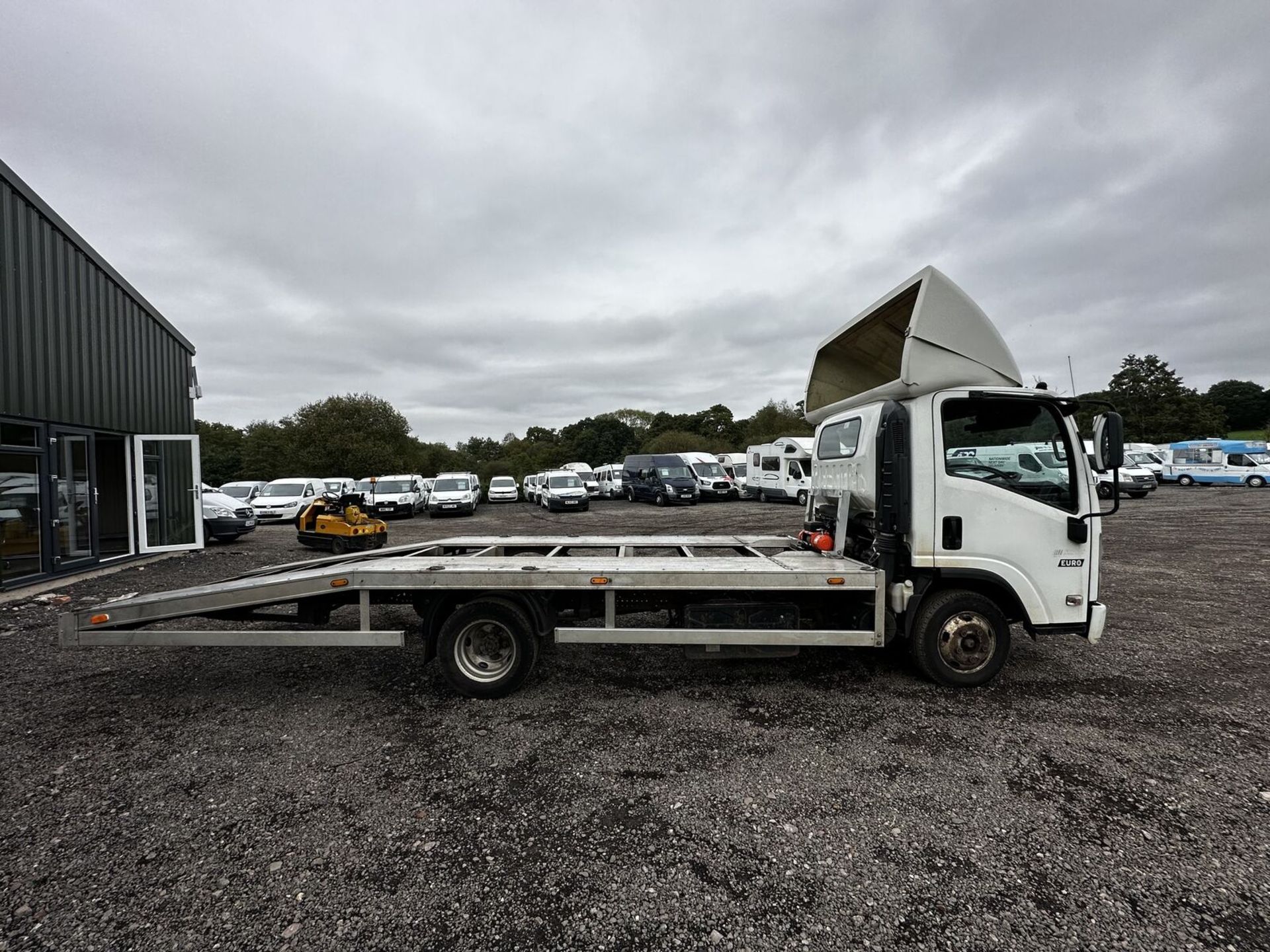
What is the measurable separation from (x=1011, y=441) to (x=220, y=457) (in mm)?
73674

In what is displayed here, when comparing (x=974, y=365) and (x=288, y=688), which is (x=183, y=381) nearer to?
(x=288, y=688)

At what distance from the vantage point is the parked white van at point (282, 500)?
2238 centimetres

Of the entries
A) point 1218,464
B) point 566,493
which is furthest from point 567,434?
point 1218,464

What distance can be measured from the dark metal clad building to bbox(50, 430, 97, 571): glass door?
→ 25mm

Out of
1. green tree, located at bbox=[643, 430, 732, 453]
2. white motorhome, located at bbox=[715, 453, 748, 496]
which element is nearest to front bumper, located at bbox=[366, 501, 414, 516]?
white motorhome, located at bbox=[715, 453, 748, 496]

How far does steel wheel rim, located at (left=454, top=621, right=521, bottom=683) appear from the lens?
4.25m

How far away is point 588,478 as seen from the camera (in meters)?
37.3

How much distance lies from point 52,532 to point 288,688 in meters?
8.45

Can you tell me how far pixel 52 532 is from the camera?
937 centimetres

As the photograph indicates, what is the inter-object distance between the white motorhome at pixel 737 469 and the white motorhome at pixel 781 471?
203 cm

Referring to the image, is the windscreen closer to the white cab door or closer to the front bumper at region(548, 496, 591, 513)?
the front bumper at region(548, 496, 591, 513)

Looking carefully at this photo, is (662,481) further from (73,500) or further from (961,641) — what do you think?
(961,641)

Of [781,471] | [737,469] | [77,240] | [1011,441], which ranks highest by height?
[77,240]

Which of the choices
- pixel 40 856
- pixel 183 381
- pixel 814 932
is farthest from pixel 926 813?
pixel 183 381
